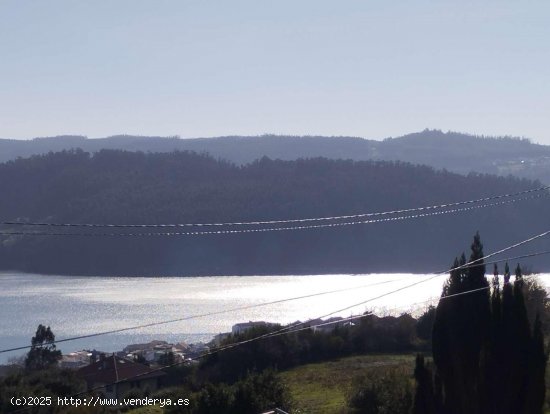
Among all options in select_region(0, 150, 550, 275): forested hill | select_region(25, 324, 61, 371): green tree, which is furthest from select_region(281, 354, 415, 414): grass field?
select_region(0, 150, 550, 275): forested hill

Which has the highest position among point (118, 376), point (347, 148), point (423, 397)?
point (347, 148)

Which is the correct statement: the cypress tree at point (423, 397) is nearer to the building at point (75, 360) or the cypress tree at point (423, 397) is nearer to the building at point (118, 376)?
the building at point (118, 376)

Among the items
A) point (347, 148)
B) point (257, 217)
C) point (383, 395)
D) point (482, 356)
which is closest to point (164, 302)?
point (257, 217)

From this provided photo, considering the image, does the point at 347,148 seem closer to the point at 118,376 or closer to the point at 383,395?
the point at 118,376

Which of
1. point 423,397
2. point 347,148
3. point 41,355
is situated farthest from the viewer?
point 347,148

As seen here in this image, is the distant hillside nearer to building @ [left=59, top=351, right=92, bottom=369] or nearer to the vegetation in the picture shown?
building @ [left=59, top=351, right=92, bottom=369]

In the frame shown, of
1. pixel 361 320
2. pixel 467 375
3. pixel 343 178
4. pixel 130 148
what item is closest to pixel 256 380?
pixel 467 375

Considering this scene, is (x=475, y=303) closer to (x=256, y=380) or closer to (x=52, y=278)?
(x=256, y=380)
